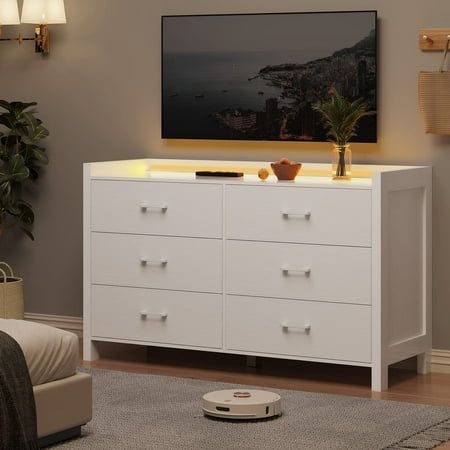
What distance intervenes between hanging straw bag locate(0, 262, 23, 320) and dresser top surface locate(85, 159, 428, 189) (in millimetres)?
757

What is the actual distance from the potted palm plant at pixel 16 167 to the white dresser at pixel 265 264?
52 centimetres

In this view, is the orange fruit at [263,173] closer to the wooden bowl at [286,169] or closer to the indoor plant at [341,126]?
the wooden bowl at [286,169]

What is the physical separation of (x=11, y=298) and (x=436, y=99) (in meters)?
2.32

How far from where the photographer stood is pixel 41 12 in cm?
571

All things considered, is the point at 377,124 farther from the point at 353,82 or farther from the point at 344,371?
the point at 344,371

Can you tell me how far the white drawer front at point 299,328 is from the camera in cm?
477

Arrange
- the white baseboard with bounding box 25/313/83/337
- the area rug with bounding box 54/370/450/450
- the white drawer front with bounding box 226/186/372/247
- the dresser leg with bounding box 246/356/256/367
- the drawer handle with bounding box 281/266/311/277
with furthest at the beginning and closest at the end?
1. the white baseboard with bounding box 25/313/83/337
2. the dresser leg with bounding box 246/356/256/367
3. the drawer handle with bounding box 281/266/311/277
4. the white drawer front with bounding box 226/186/372/247
5. the area rug with bounding box 54/370/450/450

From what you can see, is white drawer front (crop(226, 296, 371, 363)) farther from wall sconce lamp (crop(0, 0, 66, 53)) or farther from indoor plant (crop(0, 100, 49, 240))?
wall sconce lamp (crop(0, 0, 66, 53))

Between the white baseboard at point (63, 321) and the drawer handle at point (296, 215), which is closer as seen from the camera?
the drawer handle at point (296, 215)

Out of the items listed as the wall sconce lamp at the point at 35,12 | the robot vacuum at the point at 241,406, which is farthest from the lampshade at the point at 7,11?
the robot vacuum at the point at 241,406

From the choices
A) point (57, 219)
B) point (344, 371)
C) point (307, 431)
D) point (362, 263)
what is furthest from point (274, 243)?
point (57, 219)

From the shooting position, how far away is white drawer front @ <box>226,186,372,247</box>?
186 inches

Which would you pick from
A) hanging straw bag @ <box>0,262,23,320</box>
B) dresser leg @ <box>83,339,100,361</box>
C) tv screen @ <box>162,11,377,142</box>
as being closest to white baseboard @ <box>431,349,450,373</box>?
tv screen @ <box>162,11,377,142</box>

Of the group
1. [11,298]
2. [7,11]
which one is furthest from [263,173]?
[7,11]
